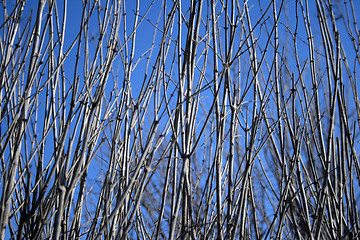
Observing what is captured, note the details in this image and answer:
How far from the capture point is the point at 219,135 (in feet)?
3.46

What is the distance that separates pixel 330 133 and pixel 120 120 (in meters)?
0.60

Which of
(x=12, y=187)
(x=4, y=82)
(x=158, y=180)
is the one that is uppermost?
(x=158, y=180)

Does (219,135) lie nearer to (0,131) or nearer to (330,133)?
(330,133)

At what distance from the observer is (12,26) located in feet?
4.09

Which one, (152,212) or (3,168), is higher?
(152,212)

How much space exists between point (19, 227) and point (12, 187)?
0.11m

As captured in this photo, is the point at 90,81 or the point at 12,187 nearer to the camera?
the point at 12,187

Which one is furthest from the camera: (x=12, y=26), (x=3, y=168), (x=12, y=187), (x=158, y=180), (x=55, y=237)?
(x=158, y=180)

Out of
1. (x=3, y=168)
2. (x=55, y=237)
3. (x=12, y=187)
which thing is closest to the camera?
(x=55, y=237)

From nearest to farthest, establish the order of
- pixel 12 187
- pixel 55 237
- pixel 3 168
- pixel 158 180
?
pixel 55 237
pixel 12 187
pixel 3 168
pixel 158 180

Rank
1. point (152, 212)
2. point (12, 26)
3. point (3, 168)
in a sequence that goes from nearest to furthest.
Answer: point (3, 168) < point (12, 26) < point (152, 212)

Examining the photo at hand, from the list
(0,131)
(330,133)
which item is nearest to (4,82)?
(0,131)

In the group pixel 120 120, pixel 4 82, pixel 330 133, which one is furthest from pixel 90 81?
pixel 330 133

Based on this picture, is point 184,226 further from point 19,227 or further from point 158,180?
point 158,180
